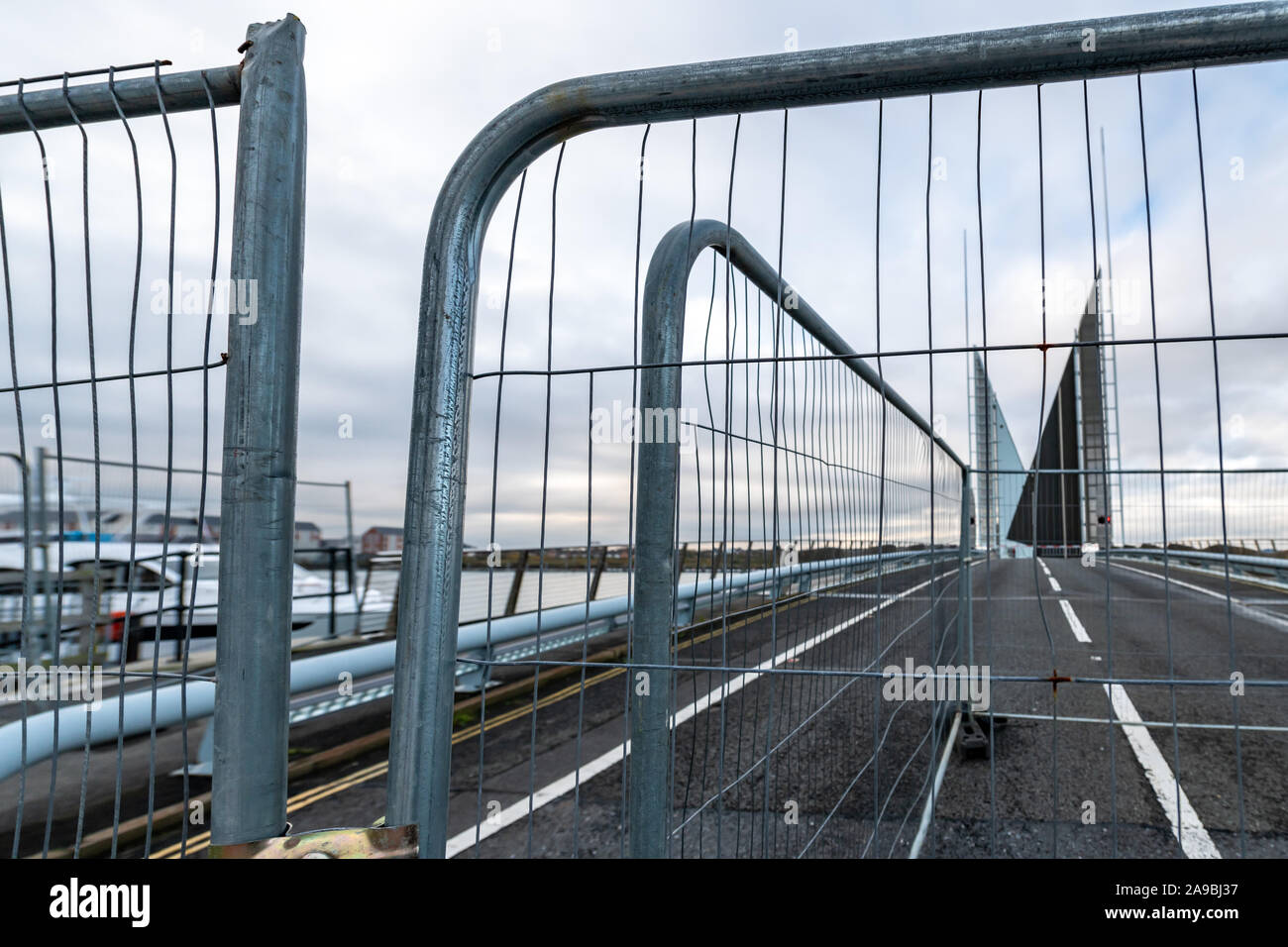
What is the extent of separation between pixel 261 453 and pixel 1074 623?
1147 centimetres

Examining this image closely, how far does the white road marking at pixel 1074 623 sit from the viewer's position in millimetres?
8914

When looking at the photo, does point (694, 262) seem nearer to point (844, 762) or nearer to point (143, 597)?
point (844, 762)

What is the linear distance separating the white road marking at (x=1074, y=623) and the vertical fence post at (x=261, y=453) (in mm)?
9607

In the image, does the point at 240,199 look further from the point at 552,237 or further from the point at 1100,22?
the point at 1100,22

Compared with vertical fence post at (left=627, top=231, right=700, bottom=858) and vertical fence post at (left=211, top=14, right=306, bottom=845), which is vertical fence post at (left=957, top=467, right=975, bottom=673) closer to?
vertical fence post at (left=627, top=231, right=700, bottom=858)

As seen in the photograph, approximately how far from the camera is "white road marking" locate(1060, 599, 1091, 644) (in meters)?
8.91

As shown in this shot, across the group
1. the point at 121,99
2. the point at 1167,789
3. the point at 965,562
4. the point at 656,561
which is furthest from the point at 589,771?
the point at 121,99

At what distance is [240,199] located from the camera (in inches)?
56.6

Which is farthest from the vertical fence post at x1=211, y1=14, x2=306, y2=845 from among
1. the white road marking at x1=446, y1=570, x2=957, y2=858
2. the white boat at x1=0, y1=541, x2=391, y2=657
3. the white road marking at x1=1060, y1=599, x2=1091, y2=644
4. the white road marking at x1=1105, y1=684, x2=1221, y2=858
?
the white road marking at x1=1060, y1=599, x2=1091, y2=644

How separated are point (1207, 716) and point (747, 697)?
5.91 m

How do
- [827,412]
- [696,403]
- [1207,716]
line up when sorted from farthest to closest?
[1207,716] < [827,412] < [696,403]

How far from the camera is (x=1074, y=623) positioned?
33.5 ft
